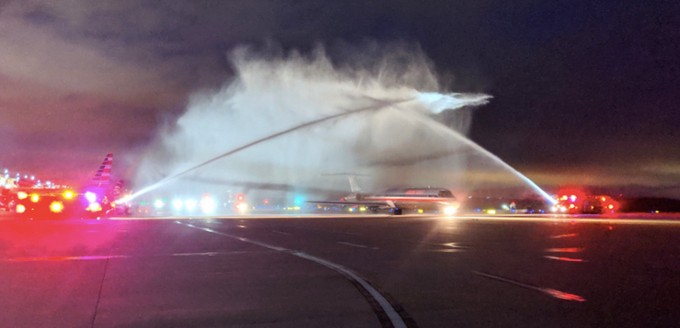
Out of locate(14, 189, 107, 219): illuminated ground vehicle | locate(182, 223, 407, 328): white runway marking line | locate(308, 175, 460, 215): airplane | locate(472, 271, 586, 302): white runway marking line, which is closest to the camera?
locate(182, 223, 407, 328): white runway marking line

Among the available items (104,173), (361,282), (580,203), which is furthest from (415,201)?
(361,282)

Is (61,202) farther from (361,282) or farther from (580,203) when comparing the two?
(580,203)

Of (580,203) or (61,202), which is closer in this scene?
(61,202)

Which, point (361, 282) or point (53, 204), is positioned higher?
point (53, 204)

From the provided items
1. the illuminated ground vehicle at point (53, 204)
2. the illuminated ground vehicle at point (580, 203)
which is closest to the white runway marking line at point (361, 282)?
the illuminated ground vehicle at point (53, 204)

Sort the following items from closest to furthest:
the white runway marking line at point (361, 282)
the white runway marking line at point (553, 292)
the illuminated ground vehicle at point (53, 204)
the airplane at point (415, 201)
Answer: the white runway marking line at point (361, 282)
the white runway marking line at point (553, 292)
the illuminated ground vehicle at point (53, 204)
the airplane at point (415, 201)

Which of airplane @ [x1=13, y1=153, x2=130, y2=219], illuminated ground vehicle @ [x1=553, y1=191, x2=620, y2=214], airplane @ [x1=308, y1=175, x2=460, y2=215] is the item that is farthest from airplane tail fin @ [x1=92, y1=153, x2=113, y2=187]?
illuminated ground vehicle @ [x1=553, y1=191, x2=620, y2=214]

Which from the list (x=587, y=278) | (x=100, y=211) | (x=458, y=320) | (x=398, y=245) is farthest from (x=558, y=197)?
(x=458, y=320)

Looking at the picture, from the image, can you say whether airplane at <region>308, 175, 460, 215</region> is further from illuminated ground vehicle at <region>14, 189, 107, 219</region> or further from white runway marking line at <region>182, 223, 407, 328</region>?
white runway marking line at <region>182, 223, 407, 328</region>

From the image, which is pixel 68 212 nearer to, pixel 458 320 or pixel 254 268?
pixel 254 268

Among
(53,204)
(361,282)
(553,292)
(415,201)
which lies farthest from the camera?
(415,201)

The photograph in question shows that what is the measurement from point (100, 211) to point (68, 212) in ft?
7.33

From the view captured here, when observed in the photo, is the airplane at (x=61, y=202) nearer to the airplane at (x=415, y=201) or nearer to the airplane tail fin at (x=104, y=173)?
the airplane tail fin at (x=104, y=173)

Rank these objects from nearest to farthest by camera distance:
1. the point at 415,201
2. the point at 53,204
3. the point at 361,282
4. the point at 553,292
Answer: the point at 553,292
the point at 361,282
the point at 53,204
the point at 415,201
